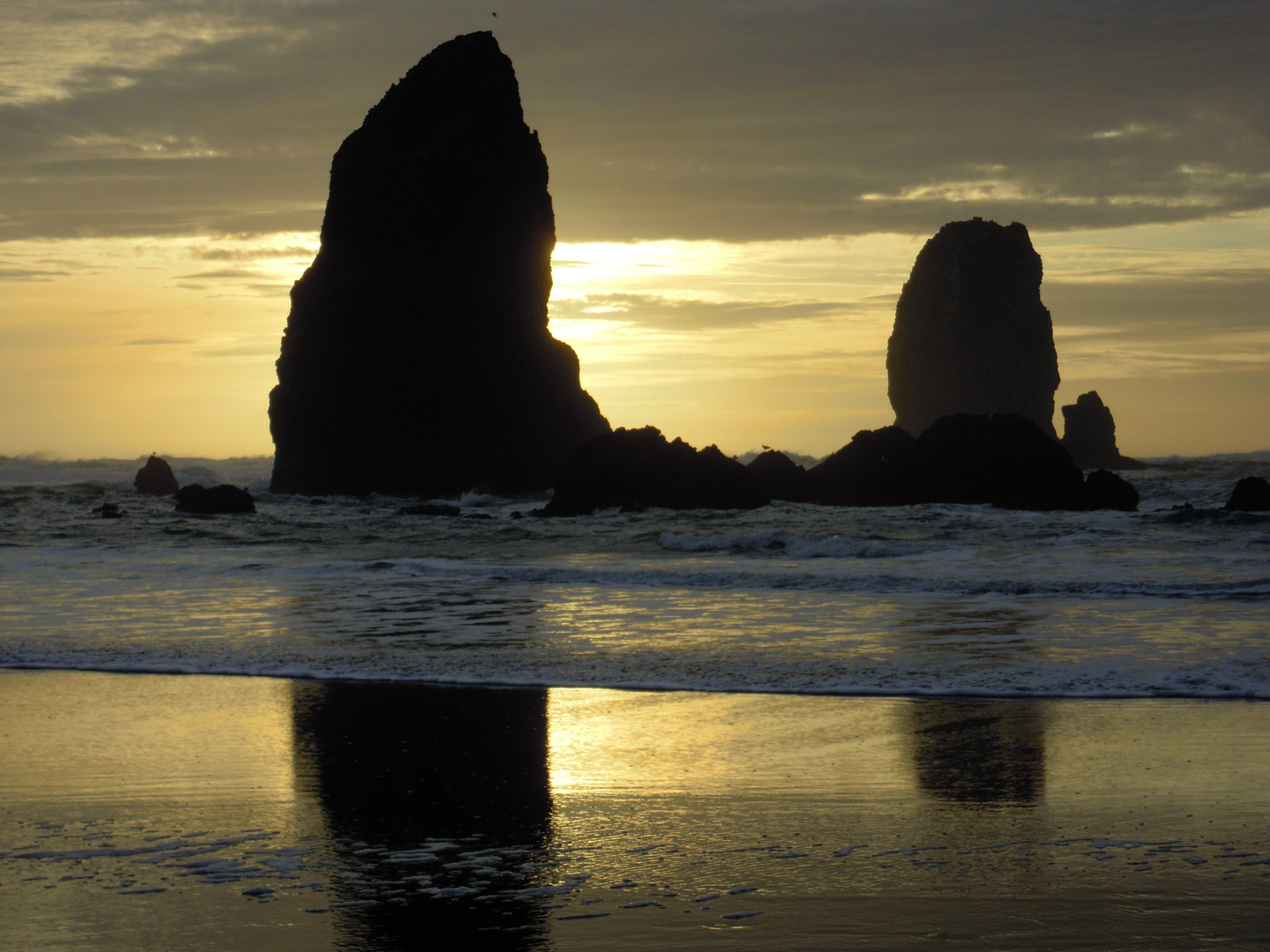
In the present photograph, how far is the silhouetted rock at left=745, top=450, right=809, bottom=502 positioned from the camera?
136 ft

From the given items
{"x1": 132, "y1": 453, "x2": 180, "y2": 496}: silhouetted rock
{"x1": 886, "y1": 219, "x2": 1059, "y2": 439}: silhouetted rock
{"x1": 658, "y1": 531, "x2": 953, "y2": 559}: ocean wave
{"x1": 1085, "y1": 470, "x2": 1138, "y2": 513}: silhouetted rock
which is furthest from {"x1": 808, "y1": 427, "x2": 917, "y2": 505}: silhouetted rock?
{"x1": 886, "y1": 219, "x2": 1059, "y2": 439}: silhouetted rock

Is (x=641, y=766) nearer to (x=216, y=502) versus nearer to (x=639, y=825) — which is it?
(x=639, y=825)

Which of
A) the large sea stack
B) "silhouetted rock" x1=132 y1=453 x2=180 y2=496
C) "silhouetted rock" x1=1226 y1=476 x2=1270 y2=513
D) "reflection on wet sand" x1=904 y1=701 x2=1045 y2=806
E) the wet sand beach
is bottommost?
"reflection on wet sand" x1=904 y1=701 x2=1045 y2=806

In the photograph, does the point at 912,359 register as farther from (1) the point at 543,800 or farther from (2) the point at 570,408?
(1) the point at 543,800

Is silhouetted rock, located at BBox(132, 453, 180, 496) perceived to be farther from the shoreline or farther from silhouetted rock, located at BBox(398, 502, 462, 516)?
the shoreline

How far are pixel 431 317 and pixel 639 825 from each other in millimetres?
53408

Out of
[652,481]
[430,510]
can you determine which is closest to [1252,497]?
[652,481]

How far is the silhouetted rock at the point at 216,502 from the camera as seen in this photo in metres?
39.6

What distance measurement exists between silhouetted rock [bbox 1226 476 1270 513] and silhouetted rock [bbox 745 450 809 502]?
568 inches

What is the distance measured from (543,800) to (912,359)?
113 metres

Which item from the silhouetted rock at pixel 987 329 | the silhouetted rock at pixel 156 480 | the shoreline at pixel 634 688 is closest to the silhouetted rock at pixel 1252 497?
the shoreline at pixel 634 688

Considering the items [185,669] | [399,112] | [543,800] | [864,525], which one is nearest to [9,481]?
[399,112]

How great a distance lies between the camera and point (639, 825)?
5727mm

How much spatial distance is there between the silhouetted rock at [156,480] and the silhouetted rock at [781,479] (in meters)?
31.7
